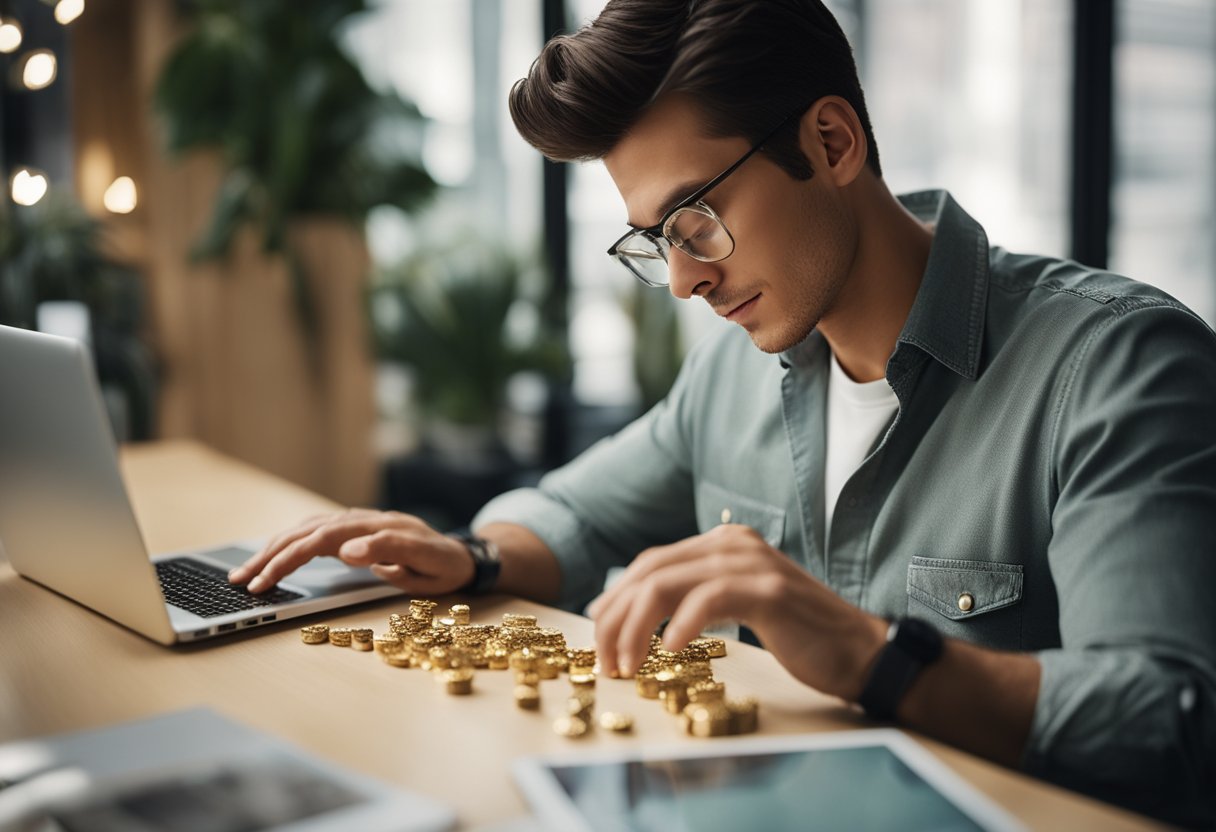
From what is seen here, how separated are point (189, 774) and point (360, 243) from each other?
344cm

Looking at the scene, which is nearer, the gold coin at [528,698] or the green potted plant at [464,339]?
the gold coin at [528,698]

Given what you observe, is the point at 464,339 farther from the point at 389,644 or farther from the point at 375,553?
the point at 389,644

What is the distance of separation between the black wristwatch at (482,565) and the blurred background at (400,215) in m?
2.59

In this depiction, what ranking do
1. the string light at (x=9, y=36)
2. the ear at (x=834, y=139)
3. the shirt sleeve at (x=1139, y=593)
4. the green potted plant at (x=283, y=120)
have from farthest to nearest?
the green potted plant at (x=283, y=120) < the string light at (x=9, y=36) < the ear at (x=834, y=139) < the shirt sleeve at (x=1139, y=593)

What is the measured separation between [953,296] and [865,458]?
22 cm

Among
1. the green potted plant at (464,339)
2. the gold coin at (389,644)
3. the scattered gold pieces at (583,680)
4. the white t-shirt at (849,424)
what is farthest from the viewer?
the green potted plant at (464,339)

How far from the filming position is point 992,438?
130cm

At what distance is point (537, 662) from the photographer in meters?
1.11

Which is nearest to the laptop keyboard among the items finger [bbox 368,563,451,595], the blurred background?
finger [bbox 368,563,451,595]

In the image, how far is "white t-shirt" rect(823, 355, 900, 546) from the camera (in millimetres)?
1480

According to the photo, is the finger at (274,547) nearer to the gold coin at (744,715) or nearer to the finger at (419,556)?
the finger at (419,556)

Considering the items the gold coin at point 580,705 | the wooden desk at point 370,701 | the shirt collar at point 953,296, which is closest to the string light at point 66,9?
the wooden desk at point 370,701

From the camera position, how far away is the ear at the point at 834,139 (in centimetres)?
138

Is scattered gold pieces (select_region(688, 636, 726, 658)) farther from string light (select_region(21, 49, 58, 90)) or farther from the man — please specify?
string light (select_region(21, 49, 58, 90))
